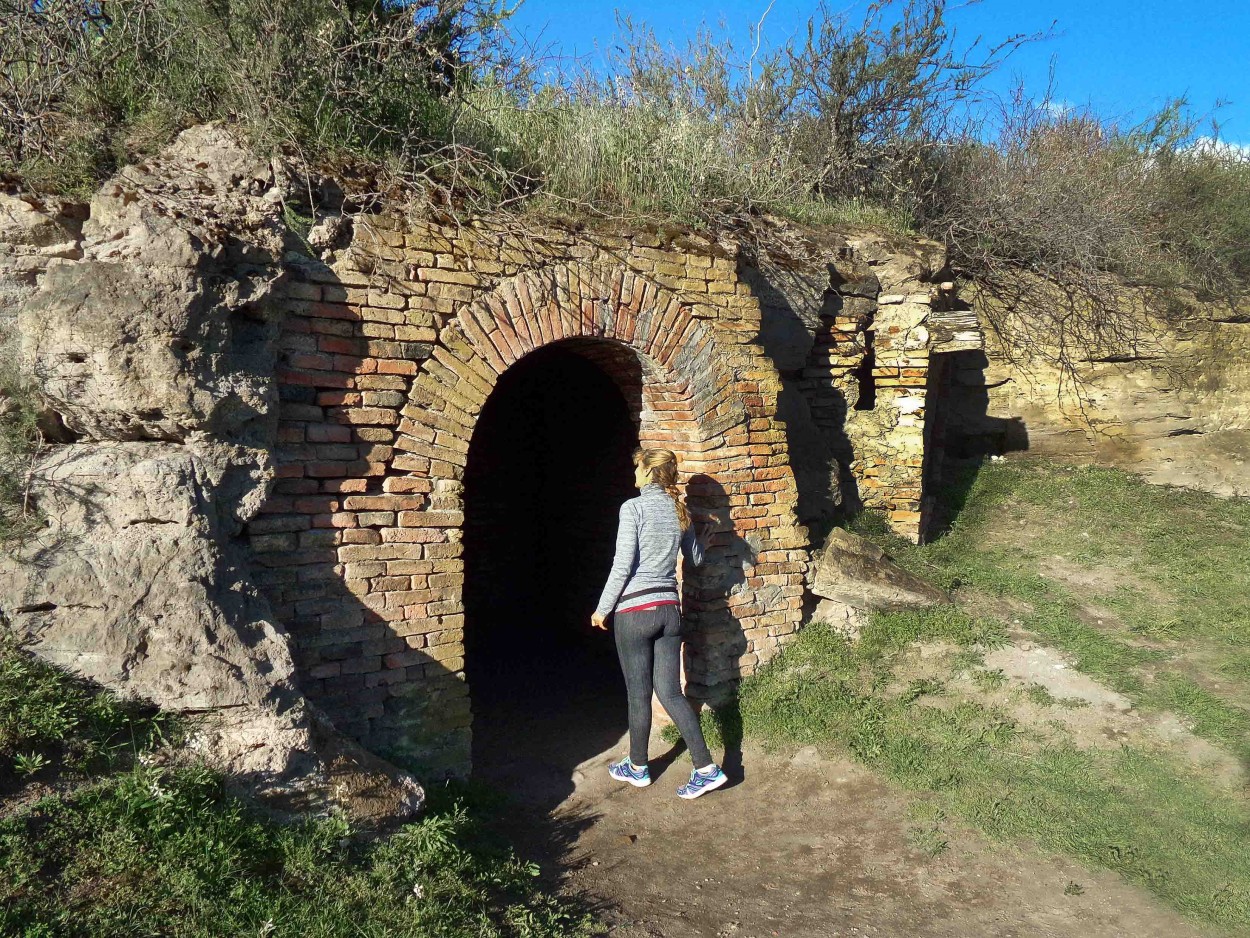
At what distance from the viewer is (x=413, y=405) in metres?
4.53

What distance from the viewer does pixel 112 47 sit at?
4.66 m

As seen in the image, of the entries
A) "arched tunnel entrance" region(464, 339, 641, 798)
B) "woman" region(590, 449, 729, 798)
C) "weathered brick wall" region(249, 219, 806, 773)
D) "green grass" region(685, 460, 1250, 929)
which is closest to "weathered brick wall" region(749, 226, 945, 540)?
"green grass" region(685, 460, 1250, 929)

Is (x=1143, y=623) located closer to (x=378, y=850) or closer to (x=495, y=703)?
(x=495, y=703)

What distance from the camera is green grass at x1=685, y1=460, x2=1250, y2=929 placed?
434cm

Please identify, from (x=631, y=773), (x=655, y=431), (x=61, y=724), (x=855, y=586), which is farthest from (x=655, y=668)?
(x=61, y=724)

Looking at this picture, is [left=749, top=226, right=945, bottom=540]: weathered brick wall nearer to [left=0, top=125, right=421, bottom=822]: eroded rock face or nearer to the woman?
the woman

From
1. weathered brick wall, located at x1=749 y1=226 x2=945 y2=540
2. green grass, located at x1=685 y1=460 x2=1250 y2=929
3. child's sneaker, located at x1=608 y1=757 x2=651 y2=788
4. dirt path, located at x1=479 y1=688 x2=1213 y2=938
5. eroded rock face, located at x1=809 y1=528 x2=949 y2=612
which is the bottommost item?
dirt path, located at x1=479 y1=688 x2=1213 y2=938

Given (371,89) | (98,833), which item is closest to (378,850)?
(98,833)

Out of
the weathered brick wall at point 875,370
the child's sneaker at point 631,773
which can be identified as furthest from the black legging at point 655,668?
the weathered brick wall at point 875,370

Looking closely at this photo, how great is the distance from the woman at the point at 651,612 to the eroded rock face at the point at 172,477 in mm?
1412

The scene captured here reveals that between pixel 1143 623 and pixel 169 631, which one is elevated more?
pixel 169 631

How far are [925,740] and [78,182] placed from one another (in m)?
5.42

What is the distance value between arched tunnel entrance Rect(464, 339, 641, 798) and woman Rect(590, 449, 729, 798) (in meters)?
1.07

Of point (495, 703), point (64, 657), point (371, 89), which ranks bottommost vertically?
point (495, 703)
